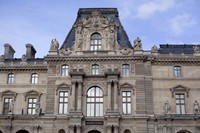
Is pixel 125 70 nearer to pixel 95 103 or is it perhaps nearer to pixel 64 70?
pixel 95 103

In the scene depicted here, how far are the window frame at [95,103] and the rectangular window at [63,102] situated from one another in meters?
3.13

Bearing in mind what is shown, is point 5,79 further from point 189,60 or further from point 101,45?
point 189,60

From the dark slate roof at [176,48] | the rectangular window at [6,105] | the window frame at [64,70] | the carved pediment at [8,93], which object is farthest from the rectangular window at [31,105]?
the dark slate roof at [176,48]

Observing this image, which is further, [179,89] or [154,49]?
[154,49]

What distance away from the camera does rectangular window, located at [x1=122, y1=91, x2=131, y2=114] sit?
49.2 metres

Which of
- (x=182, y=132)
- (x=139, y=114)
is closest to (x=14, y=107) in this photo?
(x=139, y=114)

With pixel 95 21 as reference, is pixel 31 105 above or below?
below

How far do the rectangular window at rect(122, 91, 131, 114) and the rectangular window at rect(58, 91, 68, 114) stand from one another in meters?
8.11

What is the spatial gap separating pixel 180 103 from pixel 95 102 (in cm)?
1210

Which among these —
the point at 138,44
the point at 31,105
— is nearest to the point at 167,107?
the point at 138,44

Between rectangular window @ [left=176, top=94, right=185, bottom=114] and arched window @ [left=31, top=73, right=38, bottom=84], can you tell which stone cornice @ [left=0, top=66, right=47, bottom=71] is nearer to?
arched window @ [left=31, top=73, right=38, bottom=84]

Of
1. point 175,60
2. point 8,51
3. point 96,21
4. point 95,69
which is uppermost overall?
point 96,21

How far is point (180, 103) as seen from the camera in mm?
50312

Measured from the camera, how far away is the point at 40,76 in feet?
180
